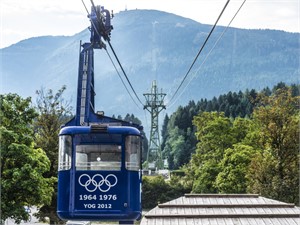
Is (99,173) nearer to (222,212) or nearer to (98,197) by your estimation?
(98,197)

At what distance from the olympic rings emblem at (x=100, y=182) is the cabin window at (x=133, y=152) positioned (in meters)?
0.57

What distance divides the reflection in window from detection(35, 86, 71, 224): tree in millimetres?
23463

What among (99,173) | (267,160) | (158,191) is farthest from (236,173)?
(99,173)

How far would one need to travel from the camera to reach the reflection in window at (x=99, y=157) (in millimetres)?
21109

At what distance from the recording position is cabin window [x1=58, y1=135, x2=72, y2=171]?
21328 mm

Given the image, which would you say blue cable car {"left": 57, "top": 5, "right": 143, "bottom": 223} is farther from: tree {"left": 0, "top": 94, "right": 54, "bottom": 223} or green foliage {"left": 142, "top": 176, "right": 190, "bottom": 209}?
green foliage {"left": 142, "top": 176, "right": 190, "bottom": 209}

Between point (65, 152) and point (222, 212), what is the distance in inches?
463

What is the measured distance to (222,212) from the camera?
31469 millimetres

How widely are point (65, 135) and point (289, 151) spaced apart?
28507 millimetres

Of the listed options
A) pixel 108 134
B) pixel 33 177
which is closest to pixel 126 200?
pixel 108 134

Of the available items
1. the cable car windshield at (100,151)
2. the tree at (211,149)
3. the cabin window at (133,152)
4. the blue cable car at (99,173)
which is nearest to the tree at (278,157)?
the tree at (211,149)

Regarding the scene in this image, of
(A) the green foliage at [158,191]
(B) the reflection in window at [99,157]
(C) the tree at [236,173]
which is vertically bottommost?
(A) the green foliage at [158,191]

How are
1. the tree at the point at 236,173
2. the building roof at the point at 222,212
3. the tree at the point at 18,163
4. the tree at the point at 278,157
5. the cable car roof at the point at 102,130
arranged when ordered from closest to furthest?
the cable car roof at the point at 102,130 < the building roof at the point at 222,212 < the tree at the point at 18,163 < the tree at the point at 278,157 < the tree at the point at 236,173

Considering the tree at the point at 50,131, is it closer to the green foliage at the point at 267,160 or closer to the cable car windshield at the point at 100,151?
the green foliage at the point at 267,160
